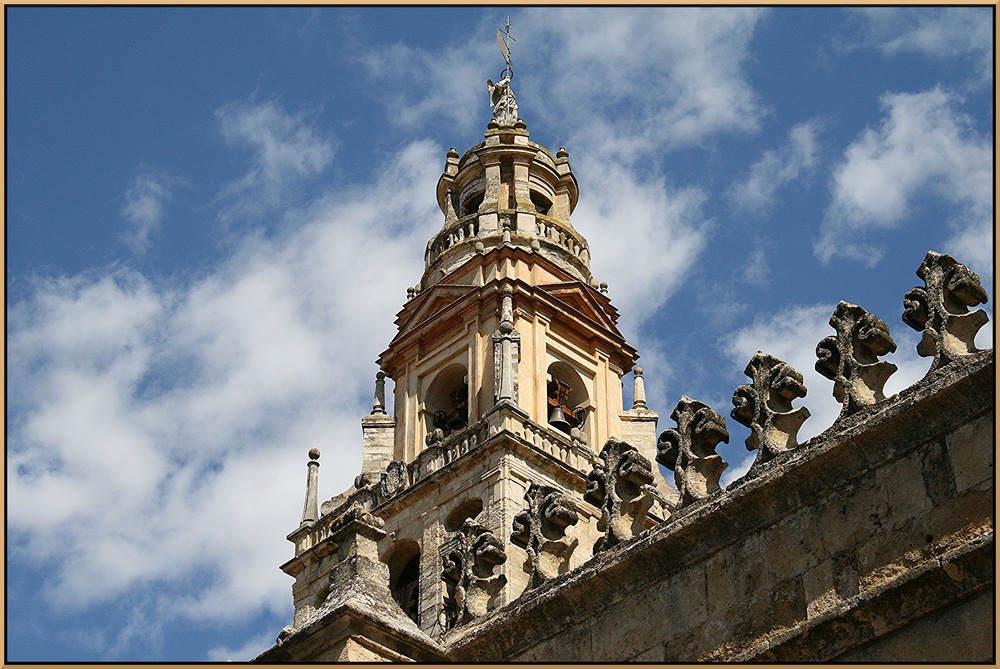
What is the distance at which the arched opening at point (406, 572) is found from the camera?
28422 mm

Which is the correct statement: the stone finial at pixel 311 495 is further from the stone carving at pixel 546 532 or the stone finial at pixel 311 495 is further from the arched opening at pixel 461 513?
the stone carving at pixel 546 532

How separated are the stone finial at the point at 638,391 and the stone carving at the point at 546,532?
21.4 metres

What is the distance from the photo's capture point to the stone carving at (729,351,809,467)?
9195mm

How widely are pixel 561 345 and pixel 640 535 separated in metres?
21.2

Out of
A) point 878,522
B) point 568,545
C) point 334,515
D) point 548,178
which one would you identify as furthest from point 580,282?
point 878,522

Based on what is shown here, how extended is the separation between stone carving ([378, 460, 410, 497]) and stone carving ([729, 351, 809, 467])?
2001 centimetres

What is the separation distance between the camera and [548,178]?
34.6 metres

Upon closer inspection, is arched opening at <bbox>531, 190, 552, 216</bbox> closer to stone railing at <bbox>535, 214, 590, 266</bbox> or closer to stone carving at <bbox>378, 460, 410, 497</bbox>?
stone railing at <bbox>535, 214, 590, 266</bbox>

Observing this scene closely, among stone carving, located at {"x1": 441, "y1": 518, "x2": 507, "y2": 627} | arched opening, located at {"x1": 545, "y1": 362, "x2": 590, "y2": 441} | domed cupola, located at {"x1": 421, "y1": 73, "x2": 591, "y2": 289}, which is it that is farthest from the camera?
domed cupola, located at {"x1": 421, "y1": 73, "x2": 591, "y2": 289}

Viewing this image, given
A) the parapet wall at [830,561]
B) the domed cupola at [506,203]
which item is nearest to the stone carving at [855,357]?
the parapet wall at [830,561]

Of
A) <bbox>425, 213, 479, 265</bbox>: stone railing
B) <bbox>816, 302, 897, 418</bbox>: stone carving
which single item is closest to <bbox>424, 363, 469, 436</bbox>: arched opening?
<bbox>425, 213, 479, 265</bbox>: stone railing

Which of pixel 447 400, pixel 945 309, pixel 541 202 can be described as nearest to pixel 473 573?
pixel 945 309

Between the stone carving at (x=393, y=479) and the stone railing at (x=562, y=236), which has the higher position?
the stone railing at (x=562, y=236)

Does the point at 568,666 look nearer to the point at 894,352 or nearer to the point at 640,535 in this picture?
the point at 640,535
